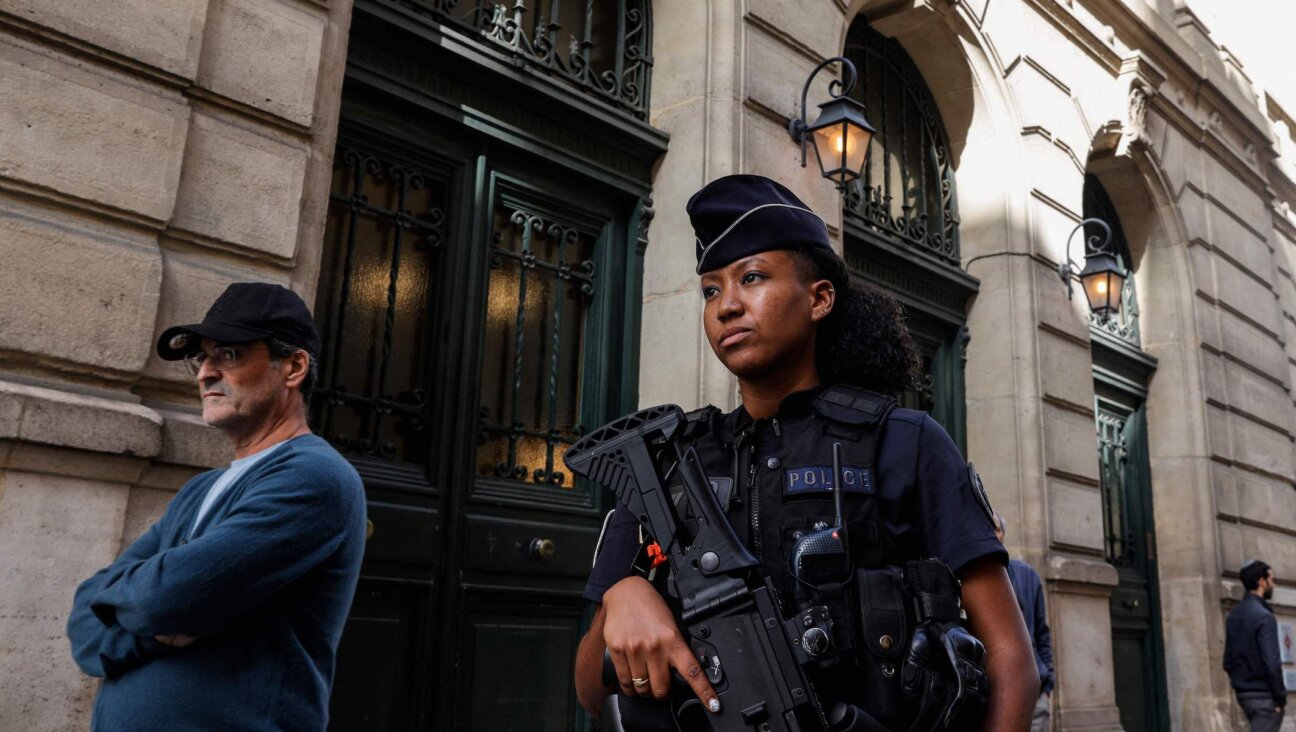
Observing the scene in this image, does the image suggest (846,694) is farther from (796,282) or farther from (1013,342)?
(1013,342)

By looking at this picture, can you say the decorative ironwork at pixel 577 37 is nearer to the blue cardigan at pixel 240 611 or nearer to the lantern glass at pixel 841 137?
the lantern glass at pixel 841 137

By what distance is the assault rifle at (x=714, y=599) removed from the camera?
1.70 m

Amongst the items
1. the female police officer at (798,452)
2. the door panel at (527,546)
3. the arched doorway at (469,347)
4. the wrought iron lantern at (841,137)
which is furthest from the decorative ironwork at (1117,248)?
the female police officer at (798,452)

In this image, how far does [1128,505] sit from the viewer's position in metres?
10.4

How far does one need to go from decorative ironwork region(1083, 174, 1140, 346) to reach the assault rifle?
32.2 ft

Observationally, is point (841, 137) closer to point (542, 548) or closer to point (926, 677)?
point (542, 548)

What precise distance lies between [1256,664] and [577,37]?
24.9ft

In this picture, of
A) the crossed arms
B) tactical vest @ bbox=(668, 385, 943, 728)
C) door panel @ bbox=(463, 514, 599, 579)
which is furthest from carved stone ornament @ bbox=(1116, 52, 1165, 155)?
the crossed arms

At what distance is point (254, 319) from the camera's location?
2676 mm

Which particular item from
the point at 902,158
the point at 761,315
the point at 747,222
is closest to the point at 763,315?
the point at 761,315

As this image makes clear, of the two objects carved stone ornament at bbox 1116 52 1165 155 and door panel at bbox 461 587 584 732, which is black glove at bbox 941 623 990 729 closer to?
door panel at bbox 461 587 584 732

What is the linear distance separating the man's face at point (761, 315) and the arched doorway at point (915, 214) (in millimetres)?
5699

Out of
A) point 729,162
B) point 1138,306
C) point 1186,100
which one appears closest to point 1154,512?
point 1138,306

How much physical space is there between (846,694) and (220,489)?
5.26 feet
